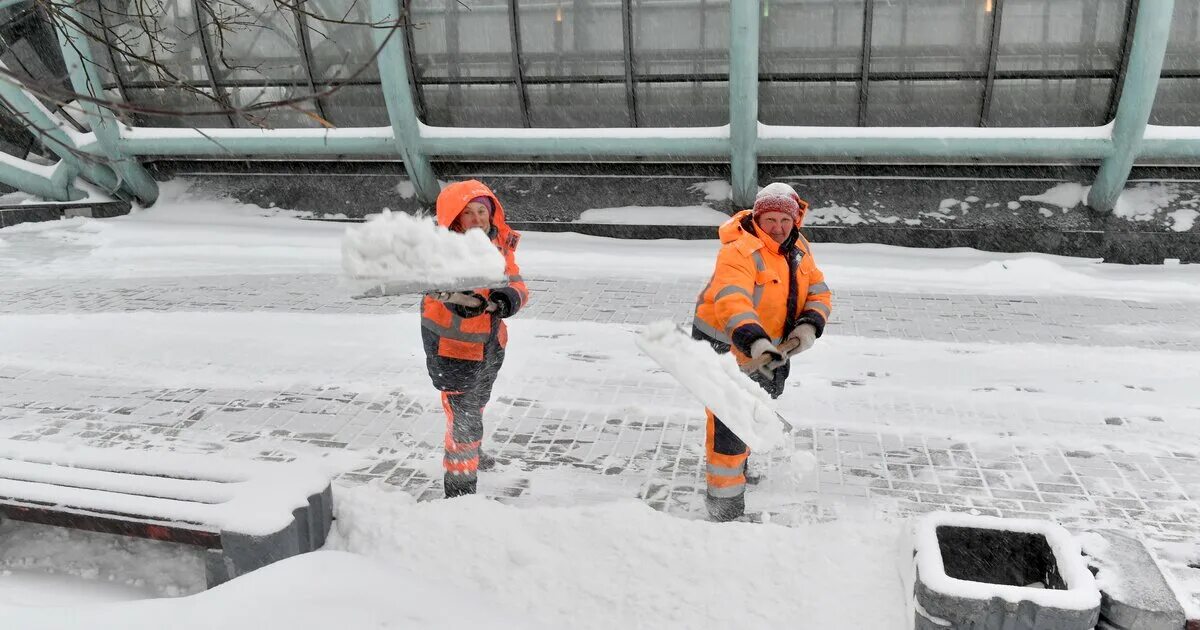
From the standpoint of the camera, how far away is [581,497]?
4812 millimetres

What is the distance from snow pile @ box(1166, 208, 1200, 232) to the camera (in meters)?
10.2

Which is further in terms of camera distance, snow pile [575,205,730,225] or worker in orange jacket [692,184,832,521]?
snow pile [575,205,730,225]

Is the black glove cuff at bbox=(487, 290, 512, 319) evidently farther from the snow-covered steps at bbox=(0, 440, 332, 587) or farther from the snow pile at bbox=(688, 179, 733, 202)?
the snow pile at bbox=(688, 179, 733, 202)

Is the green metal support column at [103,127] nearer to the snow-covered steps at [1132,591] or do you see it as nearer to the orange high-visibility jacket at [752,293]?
the orange high-visibility jacket at [752,293]

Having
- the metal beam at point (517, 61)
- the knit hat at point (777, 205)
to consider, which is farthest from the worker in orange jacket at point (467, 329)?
the metal beam at point (517, 61)

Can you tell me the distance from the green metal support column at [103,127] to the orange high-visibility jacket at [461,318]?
9146 millimetres

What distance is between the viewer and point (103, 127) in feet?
40.3

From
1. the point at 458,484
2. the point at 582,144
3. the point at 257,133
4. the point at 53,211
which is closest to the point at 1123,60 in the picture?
the point at 582,144

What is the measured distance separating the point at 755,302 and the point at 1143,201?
8.55 m

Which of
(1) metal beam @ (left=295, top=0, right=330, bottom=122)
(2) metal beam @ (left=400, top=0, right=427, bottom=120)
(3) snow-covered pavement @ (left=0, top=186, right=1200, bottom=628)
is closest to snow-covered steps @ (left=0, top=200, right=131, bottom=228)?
(3) snow-covered pavement @ (left=0, top=186, right=1200, bottom=628)

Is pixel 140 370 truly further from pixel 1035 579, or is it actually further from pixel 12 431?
pixel 1035 579

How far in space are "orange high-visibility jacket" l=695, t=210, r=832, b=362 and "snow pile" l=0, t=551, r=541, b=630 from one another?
161cm

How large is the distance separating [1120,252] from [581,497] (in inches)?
335

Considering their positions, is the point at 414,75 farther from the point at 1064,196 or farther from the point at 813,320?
the point at 813,320
